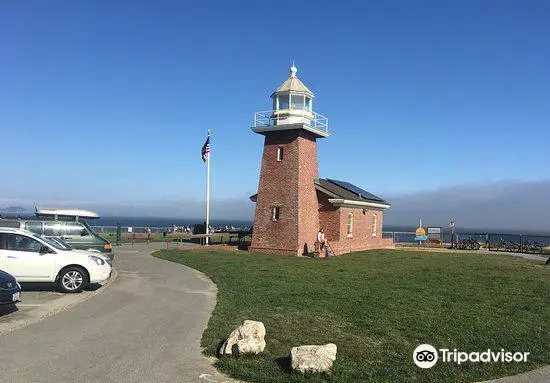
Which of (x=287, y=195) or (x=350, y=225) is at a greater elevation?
(x=287, y=195)

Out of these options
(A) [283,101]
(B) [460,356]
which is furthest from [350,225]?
(B) [460,356]

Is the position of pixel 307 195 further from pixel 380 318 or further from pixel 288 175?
pixel 380 318

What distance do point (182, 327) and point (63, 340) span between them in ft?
7.11

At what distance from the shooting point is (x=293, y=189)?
27.8 meters

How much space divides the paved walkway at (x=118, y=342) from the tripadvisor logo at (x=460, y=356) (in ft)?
10.8

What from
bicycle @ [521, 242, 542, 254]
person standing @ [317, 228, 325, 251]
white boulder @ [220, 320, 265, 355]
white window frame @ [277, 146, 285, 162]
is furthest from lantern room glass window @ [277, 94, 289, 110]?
white boulder @ [220, 320, 265, 355]

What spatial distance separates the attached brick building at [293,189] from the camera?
27.8 meters

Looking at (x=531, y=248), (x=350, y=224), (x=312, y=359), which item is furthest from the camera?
(x=531, y=248)

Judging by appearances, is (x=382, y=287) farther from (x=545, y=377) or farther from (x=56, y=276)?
(x=56, y=276)

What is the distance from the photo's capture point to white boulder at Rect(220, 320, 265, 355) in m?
7.38

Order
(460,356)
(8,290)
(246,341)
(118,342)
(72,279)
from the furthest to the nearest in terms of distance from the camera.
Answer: (72,279) < (8,290) < (118,342) < (460,356) < (246,341)

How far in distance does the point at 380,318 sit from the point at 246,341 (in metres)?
4.02

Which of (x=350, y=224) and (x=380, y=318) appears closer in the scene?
(x=380, y=318)

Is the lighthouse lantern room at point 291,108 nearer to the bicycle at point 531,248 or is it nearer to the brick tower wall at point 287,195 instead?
the brick tower wall at point 287,195
